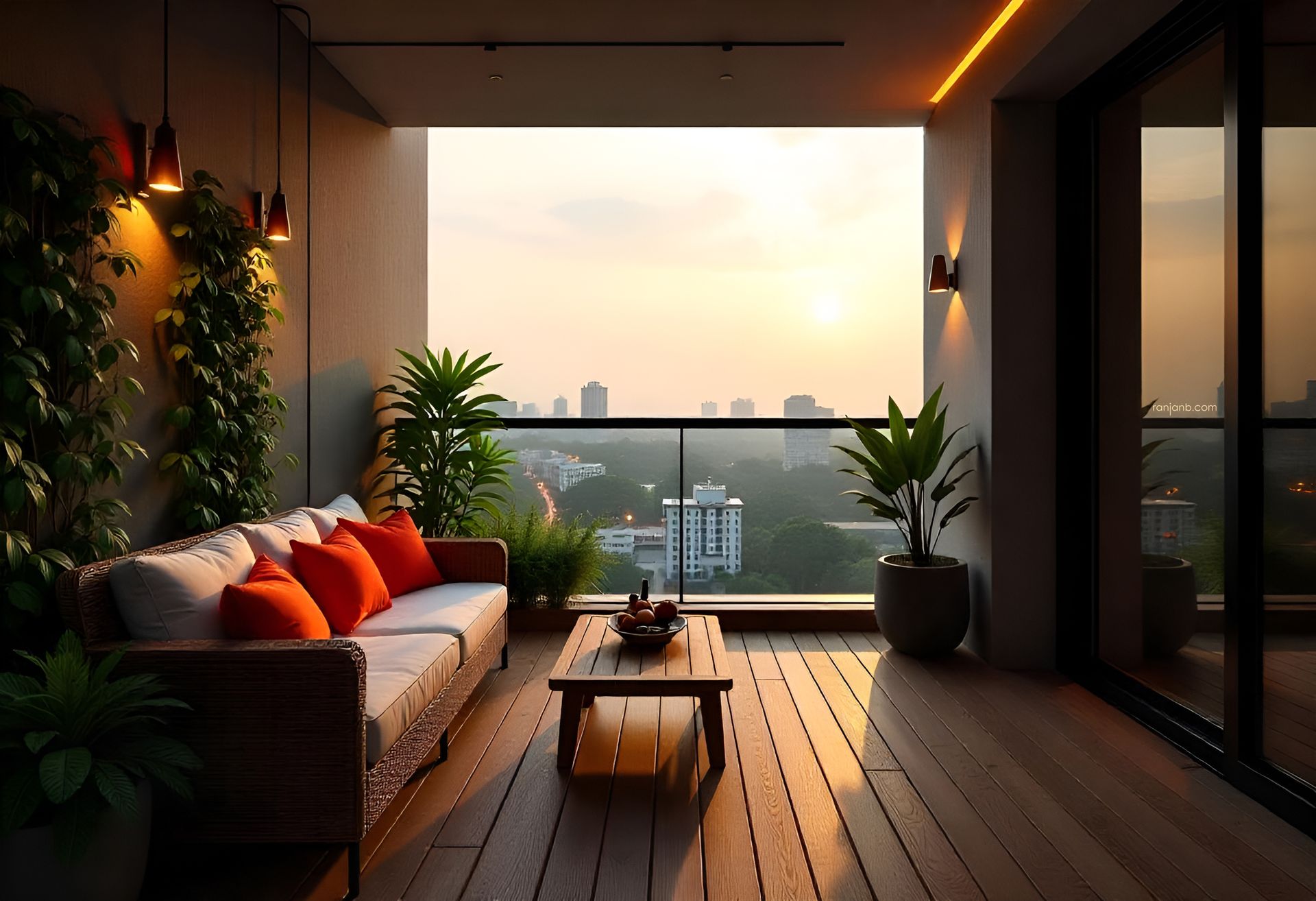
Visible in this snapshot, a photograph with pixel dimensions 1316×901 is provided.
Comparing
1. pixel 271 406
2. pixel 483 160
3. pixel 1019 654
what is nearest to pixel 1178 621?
pixel 1019 654

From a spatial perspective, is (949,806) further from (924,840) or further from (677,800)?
(677,800)

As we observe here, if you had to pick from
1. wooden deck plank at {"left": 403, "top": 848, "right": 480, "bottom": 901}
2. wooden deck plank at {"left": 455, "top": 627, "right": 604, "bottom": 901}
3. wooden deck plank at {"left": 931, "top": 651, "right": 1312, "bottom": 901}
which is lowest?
wooden deck plank at {"left": 403, "top": 848, "right": 480, "bottom": 901}

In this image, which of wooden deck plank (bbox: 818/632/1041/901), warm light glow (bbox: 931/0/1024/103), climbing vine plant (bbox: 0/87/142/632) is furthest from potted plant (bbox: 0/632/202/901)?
warm light glow (bbox: 931/0/1024/103)

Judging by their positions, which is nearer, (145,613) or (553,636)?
(145,613)

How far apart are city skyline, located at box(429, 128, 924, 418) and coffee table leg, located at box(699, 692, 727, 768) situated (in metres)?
3.63

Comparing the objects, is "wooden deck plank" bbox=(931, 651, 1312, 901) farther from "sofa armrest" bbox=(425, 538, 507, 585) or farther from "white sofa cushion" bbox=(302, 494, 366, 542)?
"white sofa cushion" bbox=(302, 494, 366, 542)

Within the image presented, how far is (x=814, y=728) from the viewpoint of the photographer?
125 inches

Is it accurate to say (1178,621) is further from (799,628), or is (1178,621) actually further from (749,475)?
(749,475)

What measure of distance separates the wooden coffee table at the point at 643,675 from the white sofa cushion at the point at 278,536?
1018mm

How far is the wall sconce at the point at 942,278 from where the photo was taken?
14.5 feet

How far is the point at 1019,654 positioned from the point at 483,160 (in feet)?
17.4

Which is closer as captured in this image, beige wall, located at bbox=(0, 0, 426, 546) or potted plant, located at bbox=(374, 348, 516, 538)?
beige wall, located at bbox=(0, 0, 426, 546)

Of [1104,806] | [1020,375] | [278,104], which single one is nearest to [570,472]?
[278,104]

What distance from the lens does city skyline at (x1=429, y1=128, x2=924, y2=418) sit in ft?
21.1
